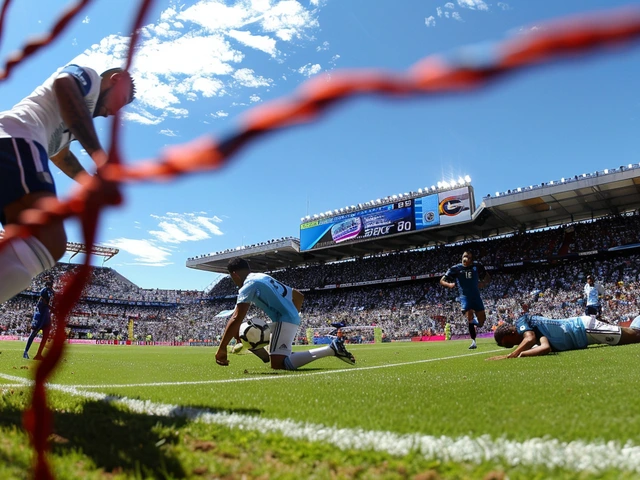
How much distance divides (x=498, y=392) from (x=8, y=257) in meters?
2.70

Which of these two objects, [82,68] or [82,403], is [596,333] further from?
[82,68]

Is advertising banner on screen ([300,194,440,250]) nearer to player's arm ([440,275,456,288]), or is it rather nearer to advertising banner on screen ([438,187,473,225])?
advertising banner on screen ([438,187,473,225])

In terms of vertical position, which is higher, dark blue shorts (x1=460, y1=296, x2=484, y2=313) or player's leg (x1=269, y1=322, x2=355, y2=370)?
player's leg (x1=269, y1=322, x2=355, y2=370)

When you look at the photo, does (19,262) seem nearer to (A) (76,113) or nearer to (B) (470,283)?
(A) (76,113)

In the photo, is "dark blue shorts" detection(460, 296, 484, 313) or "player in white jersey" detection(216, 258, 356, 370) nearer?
"player in white jersey" detection(216, 258, 356, 370)

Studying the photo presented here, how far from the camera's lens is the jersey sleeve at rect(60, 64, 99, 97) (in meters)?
2.12

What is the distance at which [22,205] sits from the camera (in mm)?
1992

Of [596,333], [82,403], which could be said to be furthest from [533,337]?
[82,403]

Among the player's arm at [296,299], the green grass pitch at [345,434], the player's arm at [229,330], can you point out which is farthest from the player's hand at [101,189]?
the player's arm at [296,299]

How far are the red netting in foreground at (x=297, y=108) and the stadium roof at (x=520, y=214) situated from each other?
30.7 meters

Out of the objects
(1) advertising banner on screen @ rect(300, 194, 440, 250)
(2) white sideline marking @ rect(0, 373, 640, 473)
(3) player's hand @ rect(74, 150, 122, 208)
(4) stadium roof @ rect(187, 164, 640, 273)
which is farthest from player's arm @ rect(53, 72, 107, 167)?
(1) advertising banner on screen @ rect(300, 194, 440, 250)

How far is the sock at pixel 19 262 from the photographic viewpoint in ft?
6.11

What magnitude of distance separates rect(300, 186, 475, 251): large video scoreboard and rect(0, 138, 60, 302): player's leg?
32132 millimetres

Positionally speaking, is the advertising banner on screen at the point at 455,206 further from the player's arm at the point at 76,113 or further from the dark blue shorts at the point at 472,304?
the player's arm at the point at 76,113
